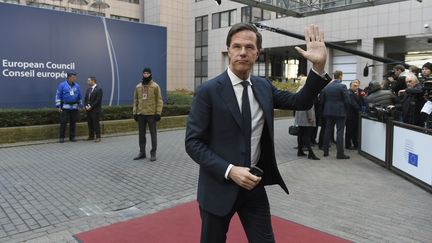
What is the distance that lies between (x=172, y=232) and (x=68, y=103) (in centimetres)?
742

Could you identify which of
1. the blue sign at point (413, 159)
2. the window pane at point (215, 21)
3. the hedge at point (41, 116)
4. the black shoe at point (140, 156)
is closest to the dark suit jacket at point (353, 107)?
the blue sign at point (413, 159)

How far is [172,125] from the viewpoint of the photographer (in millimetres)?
13984

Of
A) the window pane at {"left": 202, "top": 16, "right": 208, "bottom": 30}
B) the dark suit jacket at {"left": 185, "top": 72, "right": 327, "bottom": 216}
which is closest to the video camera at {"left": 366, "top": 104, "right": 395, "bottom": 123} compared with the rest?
the dark suit jacket at {"left": 185, "top": 72, "right": 327, "bottom": 216}

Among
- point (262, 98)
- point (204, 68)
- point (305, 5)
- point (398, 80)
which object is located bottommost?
point (262, 98)

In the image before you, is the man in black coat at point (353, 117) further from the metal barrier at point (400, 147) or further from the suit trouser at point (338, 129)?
the suit trouser at point (338, 129)

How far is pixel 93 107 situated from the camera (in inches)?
427

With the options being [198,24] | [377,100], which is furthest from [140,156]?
[198,24]

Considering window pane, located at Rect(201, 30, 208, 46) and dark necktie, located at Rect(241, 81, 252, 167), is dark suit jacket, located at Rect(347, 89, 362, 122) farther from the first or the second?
window pane, located at Rect(201, 30, 208, 46)

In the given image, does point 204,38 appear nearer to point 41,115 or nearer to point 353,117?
point 41,115

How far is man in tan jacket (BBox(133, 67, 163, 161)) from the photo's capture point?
324 inches

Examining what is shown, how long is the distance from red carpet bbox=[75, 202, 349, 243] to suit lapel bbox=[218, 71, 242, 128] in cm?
221

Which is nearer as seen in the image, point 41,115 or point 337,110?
point 337,110

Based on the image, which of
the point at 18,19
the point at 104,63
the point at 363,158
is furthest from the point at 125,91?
the point at 363,158

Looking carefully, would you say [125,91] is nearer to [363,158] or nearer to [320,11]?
[320,11]
